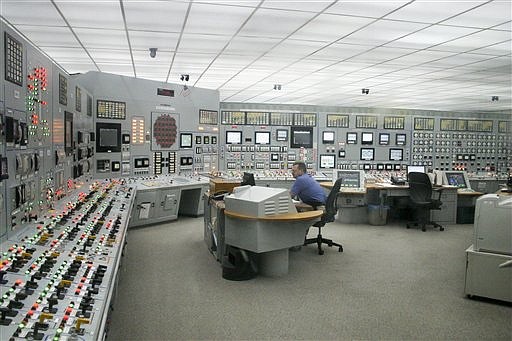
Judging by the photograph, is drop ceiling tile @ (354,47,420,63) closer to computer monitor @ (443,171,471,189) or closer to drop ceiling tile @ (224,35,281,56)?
drop ceiling tile @ (224,35,281,56)

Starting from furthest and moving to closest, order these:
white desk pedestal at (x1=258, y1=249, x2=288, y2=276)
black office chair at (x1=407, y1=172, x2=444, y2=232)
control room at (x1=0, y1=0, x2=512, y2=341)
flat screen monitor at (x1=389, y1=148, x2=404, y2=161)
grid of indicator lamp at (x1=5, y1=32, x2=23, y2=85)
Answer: flat screen monitor at (x1=389, y1=148, x2=404, y2=161), black office chair at (x1=407, y1=172, x2=444, y2=232), white desk pedestal at (x1=258, y1=249, x2=288, y2=276), control room at (x1=0, y1=0, x2=512, y2=341), grid of indicator lamp at (x1=5, y1=32, x2=23, y2=85)

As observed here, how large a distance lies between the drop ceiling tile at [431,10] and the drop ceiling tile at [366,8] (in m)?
0.11

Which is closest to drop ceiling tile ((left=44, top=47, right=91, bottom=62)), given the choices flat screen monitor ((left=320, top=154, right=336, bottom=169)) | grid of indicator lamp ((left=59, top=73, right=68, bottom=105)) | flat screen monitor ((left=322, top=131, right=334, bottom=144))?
grid of indicator lamp ((left=59, top=73, right=68, bottom=105))

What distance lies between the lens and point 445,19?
3709mm

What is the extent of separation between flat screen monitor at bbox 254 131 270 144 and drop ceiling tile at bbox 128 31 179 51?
11.3ft

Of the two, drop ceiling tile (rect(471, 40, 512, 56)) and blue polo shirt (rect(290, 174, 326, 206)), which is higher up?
drop ceiling tile (rect(471, 40, 512, 56))

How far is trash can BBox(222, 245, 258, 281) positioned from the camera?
4.03 m

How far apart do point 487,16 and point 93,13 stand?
350cm

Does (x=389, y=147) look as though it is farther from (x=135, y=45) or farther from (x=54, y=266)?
(x=54, y=266)

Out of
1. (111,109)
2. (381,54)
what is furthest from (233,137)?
(381,54)

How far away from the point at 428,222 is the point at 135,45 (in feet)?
16.9

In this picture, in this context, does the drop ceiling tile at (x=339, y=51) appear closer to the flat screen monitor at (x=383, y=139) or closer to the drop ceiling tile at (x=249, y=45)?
the drop ceiling tile at (x=249, y=45)

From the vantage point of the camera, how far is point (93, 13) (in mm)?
3762

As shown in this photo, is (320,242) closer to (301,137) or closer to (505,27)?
(505,27)
